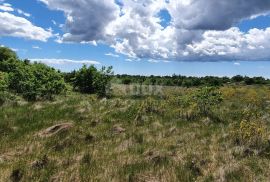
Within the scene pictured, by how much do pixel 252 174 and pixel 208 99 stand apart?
38.1 ft

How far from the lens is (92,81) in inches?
1409

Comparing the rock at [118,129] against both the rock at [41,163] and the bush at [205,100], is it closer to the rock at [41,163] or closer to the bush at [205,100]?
the rock at [41,163]

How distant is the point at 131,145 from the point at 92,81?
955 inches

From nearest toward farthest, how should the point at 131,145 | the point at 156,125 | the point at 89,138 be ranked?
the point at 131,145
the point at 89,138
the point at 156,125

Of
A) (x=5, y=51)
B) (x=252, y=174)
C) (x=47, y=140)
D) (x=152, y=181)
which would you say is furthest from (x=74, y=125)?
(x=5, y=51)

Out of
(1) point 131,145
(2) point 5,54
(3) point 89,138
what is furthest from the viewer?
(2) point 5,54

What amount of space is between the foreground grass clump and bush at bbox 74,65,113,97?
49.9ft

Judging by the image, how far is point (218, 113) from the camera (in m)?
19.1

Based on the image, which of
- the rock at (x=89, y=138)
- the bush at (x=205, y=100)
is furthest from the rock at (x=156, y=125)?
the bush at (x=205, y=100)

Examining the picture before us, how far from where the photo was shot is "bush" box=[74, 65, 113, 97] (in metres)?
34.5

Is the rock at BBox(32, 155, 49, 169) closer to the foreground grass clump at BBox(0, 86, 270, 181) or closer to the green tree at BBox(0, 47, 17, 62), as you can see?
the foreground grass clump at BBox(0, 86, 270, 181)

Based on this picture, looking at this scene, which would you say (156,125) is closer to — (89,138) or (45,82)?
(89,138)

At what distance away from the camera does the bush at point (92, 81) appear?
3447 centimetres

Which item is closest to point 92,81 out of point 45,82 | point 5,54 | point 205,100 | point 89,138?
point 45,82
